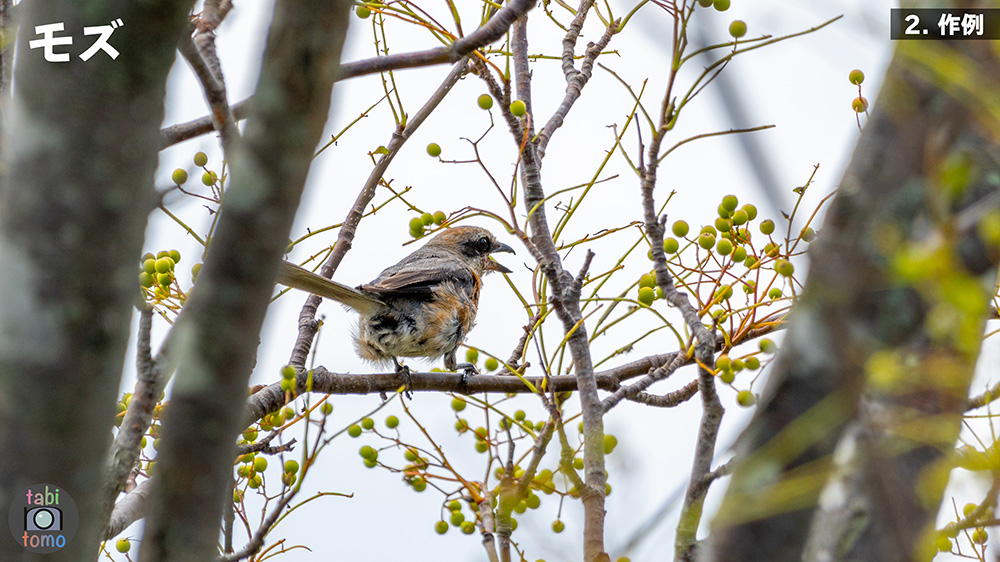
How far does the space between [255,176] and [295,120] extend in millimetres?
115

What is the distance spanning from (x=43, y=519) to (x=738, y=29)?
264cm

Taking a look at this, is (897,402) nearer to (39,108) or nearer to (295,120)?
(295,120)

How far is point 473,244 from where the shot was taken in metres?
7.79

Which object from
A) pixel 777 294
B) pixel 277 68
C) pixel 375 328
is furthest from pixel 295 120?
pixel 375 328

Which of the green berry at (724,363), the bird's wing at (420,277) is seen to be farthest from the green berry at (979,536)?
the bird's wing at (420,277)


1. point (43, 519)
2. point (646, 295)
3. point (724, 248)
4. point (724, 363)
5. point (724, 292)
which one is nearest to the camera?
point (43, 519)

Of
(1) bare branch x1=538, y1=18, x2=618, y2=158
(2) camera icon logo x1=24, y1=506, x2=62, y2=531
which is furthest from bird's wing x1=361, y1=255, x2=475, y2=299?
(2) camera icon logo x1=24, y1=506, x2=62, y2=531

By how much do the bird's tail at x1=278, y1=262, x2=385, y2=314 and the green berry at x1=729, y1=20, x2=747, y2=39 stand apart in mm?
2302

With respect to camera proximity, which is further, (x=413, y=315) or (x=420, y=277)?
(x=420, y=277)

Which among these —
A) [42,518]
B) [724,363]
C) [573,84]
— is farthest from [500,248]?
[42,518]

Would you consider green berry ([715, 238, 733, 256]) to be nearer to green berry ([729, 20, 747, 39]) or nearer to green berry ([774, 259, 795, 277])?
green berry ([774, 259, 795, 277])

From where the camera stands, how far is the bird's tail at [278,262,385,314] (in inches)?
→ 179

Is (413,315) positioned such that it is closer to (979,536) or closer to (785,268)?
(785,268)

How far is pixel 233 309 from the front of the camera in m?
1.36
